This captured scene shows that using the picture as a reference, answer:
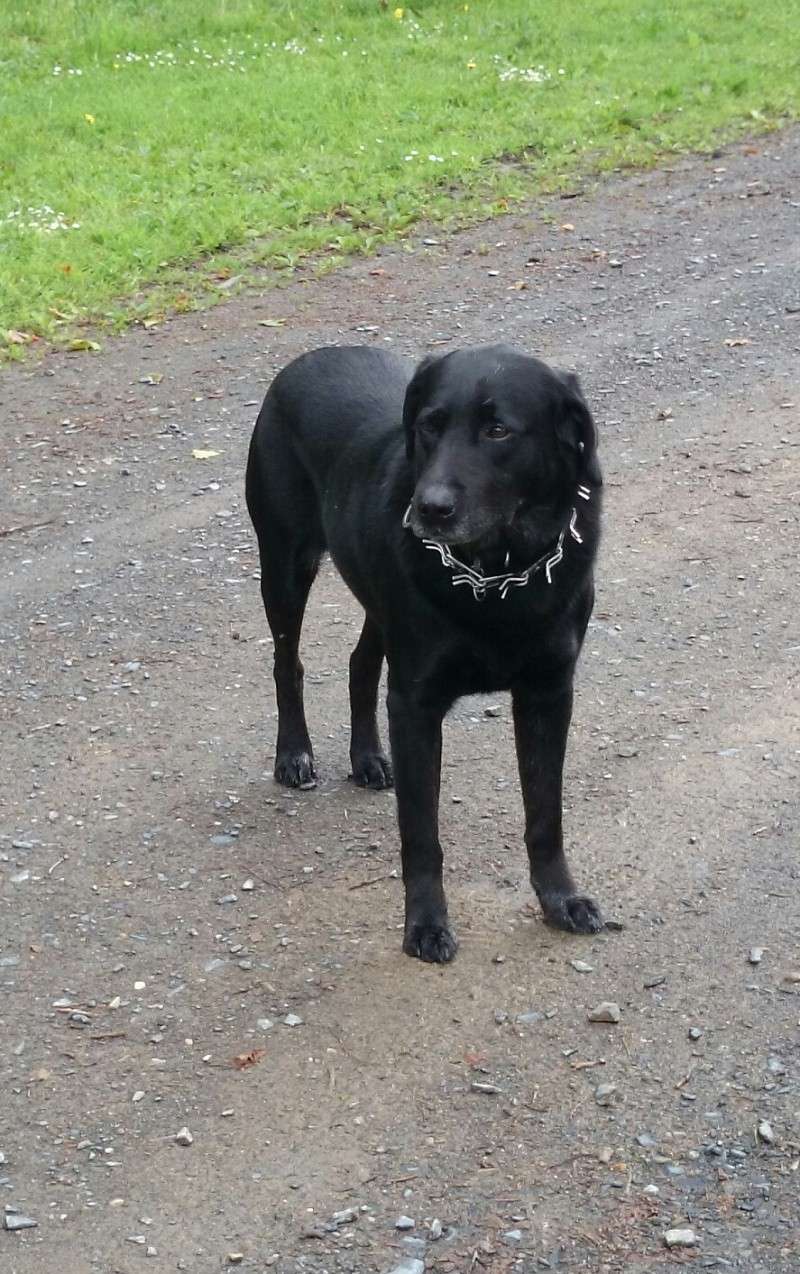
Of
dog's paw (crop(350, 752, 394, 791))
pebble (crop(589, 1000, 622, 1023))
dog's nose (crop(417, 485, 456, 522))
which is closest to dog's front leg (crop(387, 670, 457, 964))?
pebble (crop(589, 1000, 622, 1023))

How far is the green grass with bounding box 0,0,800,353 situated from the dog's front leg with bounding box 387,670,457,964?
5066 mm

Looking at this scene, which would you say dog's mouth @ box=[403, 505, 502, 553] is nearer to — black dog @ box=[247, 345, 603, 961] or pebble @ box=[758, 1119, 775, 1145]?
black dog @ box=[247, 345, 603, 961]

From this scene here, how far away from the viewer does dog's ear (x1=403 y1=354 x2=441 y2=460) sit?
399cm

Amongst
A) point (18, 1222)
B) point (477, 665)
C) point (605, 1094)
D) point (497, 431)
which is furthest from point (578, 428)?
point (18, 1222)

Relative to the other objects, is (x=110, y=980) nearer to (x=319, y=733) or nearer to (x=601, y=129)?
(x=319, y=733)

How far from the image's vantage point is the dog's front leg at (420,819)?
4.10m

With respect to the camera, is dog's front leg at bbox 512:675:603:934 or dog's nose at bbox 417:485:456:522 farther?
dog's front leg at bbox 512:675:603:934

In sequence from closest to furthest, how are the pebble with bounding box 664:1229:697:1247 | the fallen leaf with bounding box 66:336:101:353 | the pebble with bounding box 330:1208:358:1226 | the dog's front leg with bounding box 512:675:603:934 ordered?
the pebble with bounding box 664:1229:697:1247
the pebble with bounding box 330:1208:358:1226
the dog's front leg with bounding box 512:675:603:934
the fallen leaf with bounding box 66:336:101:353

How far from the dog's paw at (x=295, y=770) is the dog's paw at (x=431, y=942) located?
0.97 meters

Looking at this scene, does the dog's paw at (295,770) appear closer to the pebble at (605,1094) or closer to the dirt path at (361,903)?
the dirt path at (361,903)

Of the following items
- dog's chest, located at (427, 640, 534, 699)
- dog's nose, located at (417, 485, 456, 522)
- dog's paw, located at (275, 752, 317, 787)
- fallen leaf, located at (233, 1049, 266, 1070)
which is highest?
dog's nose, located at (417, 485, 456, 522)

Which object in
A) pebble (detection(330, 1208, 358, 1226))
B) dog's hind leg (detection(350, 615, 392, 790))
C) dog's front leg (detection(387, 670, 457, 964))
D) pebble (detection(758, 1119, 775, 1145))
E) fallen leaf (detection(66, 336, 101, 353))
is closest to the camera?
pebble (detection(330, 1208, 358, 1226))

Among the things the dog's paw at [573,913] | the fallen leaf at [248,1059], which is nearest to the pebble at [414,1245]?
the fallen leaf at [248,1059]

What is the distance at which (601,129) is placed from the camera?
37.7 ft
